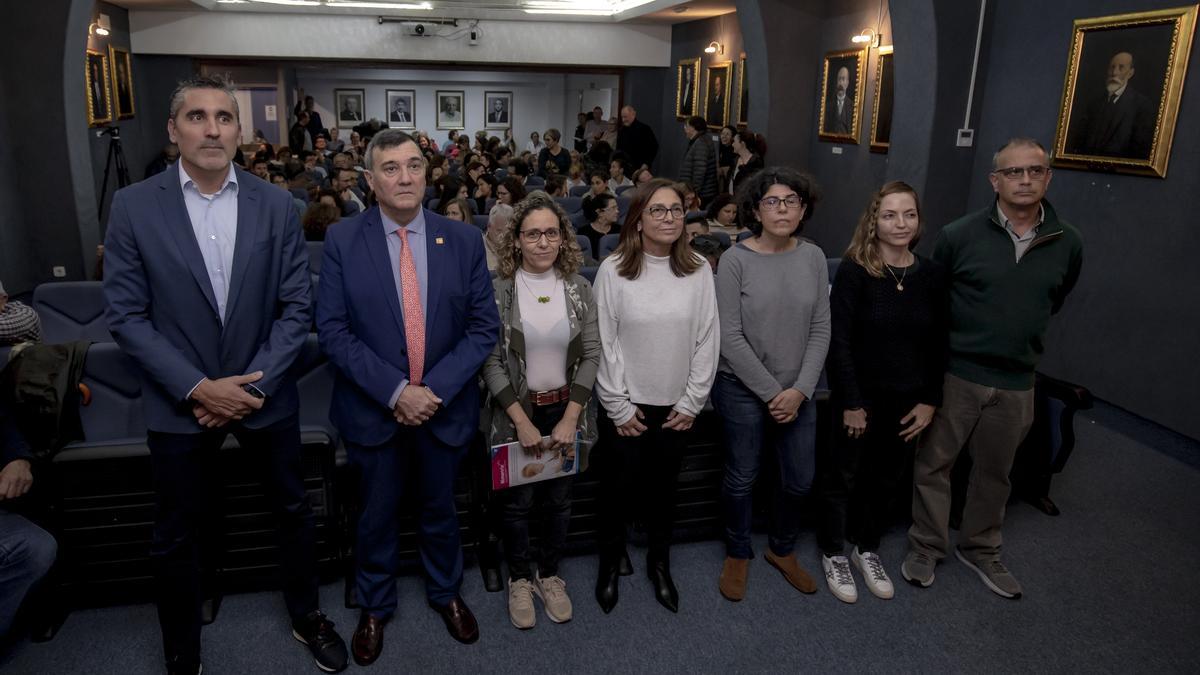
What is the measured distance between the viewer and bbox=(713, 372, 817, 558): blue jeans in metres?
2.87

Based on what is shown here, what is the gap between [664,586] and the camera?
2994 millimetres

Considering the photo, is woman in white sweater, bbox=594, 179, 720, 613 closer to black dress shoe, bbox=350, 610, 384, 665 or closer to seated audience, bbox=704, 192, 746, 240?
black dress shoe, bbox=350, 610, 384, 665

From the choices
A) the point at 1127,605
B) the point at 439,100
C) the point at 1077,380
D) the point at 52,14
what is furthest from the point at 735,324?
the point at 439,100

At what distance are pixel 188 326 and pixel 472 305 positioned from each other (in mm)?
839

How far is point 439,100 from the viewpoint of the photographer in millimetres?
21953

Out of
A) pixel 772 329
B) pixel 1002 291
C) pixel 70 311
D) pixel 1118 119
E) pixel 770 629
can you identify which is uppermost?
pixel 1118 119

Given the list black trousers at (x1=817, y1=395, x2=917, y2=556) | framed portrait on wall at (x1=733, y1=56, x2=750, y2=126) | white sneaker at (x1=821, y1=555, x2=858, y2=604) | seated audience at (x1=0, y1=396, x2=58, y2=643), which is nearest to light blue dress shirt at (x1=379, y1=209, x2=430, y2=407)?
seated audience at (x1=0, y1=396, x2=58, y2=643)

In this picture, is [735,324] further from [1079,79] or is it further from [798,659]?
[1079,79]

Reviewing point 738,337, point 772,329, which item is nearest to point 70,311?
point 738,337

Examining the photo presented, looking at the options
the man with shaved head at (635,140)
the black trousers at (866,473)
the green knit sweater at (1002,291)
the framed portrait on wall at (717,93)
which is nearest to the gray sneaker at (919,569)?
the black trousers at (866,473)

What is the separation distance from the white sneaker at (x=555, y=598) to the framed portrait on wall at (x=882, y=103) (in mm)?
6376

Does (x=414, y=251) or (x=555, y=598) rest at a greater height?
(x=414, y=251)

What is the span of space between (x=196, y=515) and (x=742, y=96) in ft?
33.8

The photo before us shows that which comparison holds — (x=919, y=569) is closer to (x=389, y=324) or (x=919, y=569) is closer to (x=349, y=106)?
(x=389, y=324)
